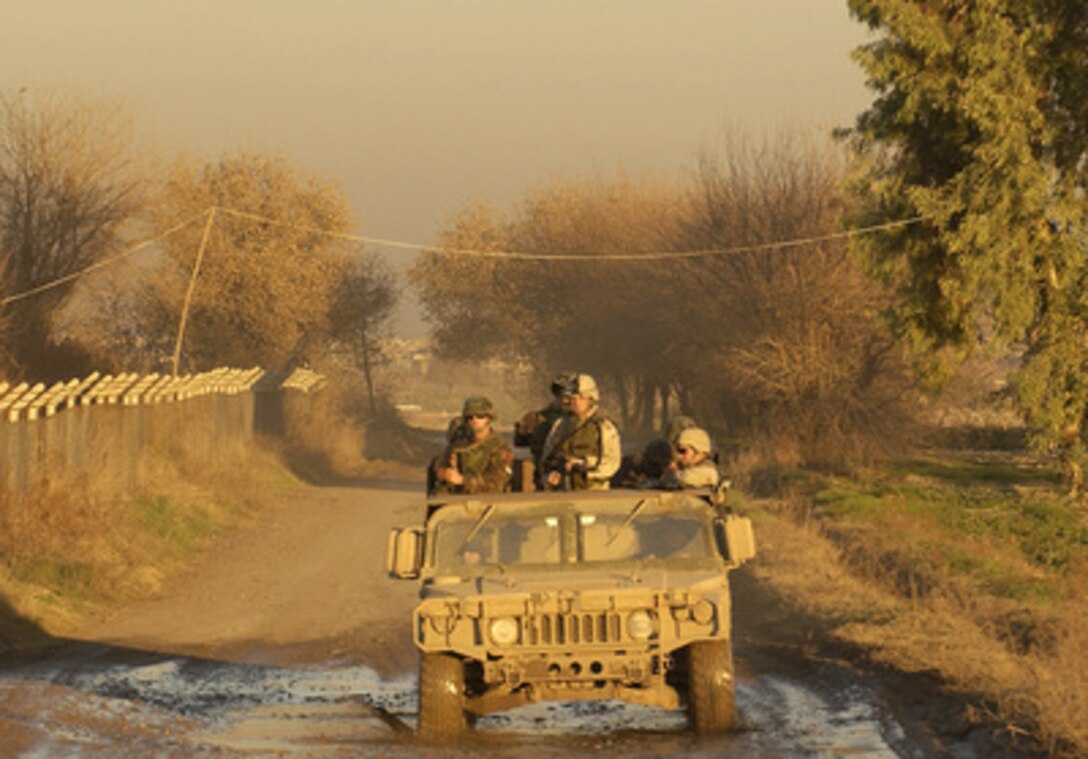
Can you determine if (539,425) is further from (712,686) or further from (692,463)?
(712,686)

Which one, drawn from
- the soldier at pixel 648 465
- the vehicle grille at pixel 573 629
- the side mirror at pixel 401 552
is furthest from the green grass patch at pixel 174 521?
the vehicle grille at pixel 573 629

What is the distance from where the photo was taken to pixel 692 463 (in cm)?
1291

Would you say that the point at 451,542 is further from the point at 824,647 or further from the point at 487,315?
the point at 487,315

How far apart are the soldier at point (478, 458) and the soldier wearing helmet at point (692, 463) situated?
1200mm

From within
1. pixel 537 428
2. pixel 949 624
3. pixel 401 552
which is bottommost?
pixel 949 624

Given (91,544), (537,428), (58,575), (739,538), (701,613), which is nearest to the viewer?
(701,613)

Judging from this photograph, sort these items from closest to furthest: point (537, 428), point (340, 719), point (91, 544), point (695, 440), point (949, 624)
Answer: point (340, 719)
point (695, 440)
point (537, 428)
point (949, 624)
point (91, 544)

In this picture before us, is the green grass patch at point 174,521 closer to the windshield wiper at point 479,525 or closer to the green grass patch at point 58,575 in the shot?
the green grass patch at point 58,575

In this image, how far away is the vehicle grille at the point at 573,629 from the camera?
10.9 meters

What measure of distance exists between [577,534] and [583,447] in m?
1.51

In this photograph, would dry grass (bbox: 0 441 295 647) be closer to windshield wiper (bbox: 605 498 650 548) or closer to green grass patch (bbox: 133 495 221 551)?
green grass patch (bbox: 133 495 221 551)

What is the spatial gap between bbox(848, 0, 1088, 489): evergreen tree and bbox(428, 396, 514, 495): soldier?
19325 millimetres

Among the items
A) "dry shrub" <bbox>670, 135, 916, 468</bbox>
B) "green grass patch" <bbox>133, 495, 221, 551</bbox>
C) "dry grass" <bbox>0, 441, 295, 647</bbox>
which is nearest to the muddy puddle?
"dry grass" <bbox>0, 441, 295, 647</bbox>

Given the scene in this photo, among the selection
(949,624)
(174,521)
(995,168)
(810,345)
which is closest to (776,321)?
(810,345)
